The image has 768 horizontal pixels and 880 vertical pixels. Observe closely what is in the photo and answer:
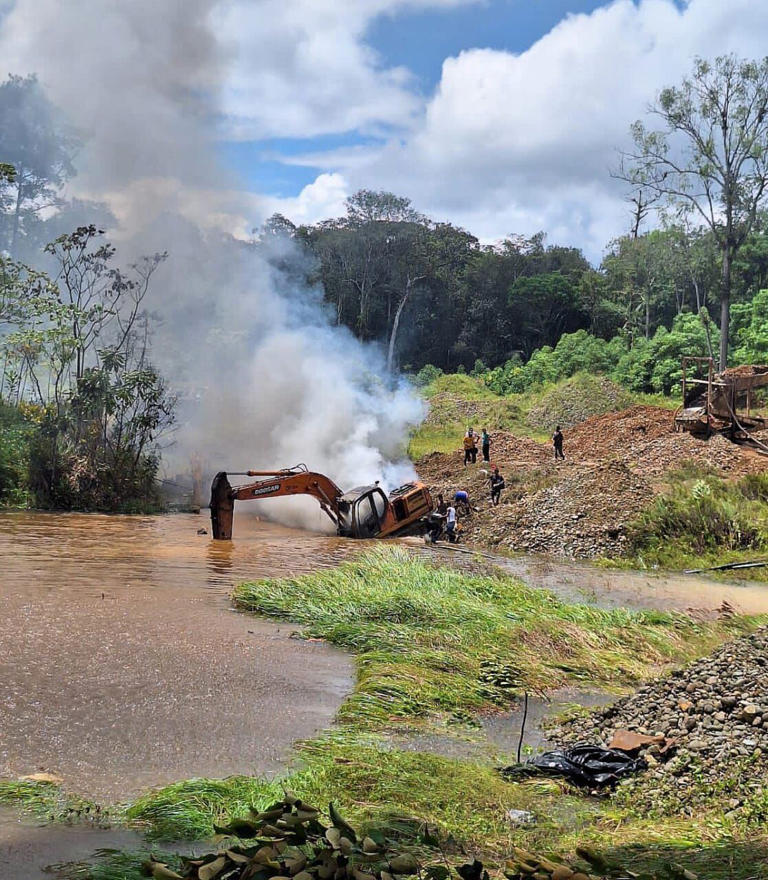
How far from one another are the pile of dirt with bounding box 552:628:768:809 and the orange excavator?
45.2 ft

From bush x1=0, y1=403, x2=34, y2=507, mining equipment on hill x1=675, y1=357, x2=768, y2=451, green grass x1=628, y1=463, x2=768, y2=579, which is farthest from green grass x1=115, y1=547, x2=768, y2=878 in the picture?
mining equipment on hill x1=675, y1=357, x2=768, y2=451

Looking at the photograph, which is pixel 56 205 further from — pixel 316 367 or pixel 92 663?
pixel 92 663

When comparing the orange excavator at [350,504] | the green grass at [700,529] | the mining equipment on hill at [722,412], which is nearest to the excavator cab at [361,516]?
the orange excavator at [350,504]

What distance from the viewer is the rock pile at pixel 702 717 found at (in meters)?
7.53

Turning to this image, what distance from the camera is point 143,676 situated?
1037cm

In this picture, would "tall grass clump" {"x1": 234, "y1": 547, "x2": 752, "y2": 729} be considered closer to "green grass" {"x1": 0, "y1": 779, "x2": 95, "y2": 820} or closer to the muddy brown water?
the muddy brown water

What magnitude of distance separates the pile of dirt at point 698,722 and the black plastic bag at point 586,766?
199 millimetres

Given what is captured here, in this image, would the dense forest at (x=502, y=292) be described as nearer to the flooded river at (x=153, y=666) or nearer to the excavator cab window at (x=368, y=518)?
the excavator cab window at (x=368, y=518)

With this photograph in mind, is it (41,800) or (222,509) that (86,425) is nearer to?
(222,509)

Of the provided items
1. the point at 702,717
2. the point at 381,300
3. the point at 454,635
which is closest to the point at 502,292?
the point at 381,300

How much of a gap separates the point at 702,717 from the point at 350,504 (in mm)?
15654

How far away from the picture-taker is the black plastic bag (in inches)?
299

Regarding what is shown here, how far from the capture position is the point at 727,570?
1908cm

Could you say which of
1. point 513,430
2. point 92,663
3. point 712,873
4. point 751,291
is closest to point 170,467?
point 513,430
